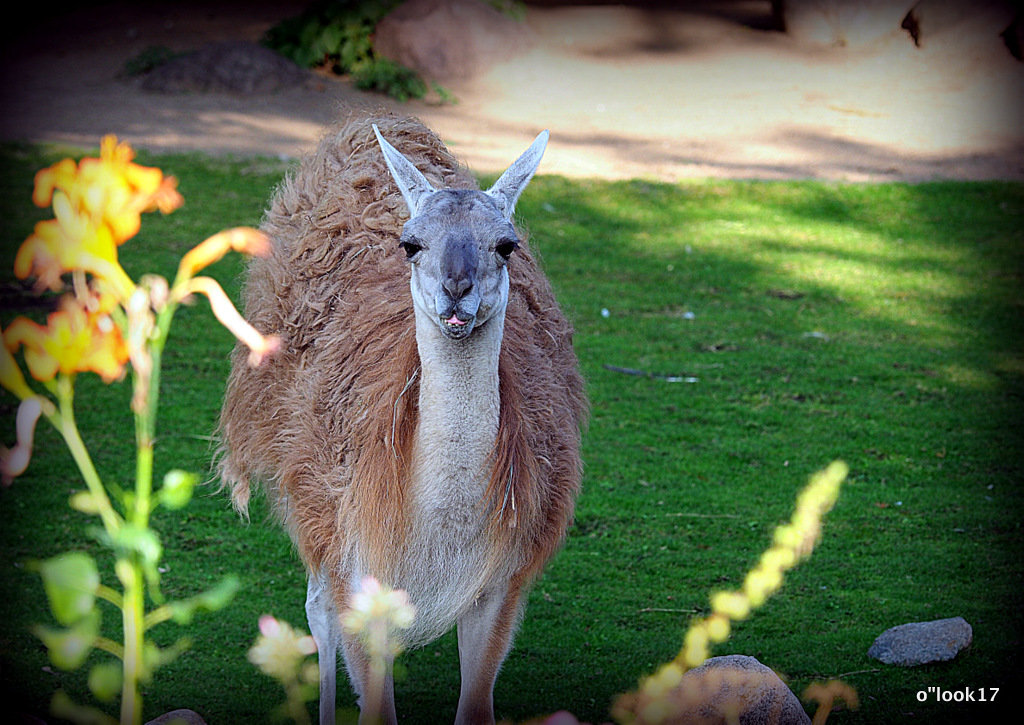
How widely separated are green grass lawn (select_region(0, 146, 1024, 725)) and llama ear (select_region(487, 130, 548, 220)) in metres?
1.86

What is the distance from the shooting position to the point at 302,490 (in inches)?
146

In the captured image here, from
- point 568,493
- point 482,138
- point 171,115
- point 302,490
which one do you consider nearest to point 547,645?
point 568,493

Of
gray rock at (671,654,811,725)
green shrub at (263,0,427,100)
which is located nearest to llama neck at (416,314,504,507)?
gray rock at (671,654,811,725)

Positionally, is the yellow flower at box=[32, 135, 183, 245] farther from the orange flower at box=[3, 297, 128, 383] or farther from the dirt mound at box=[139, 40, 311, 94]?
the dirt mound at box=[139, 40, 311, 94]

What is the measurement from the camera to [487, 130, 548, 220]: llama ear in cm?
319

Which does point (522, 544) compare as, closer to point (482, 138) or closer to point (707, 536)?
point (707, 536)

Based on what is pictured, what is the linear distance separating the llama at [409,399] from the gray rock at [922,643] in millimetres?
1538

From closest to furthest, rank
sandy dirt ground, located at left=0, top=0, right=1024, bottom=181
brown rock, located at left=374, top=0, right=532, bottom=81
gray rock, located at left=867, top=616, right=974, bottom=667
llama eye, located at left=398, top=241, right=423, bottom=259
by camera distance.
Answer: llama eye, located at left=398, top=241, right=423, bottom=259 < gray rock, located at left=867, top=616, right=974, bottom=667 < sandy dirt ground, located at left=0, top=0, right=1024, bottom=181 < brown rock, located at left=374, top=0, right=532, bottom=81

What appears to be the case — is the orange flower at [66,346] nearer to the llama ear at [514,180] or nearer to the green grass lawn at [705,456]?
the green grass lawn at [705,456]

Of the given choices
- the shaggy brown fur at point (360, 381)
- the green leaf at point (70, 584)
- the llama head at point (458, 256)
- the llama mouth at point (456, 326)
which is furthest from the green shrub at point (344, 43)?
the green leaf at point (70, 584)

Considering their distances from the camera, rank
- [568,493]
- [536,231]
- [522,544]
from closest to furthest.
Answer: [522,544], [568,493], [536,231]

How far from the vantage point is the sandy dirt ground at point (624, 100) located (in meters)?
12.0

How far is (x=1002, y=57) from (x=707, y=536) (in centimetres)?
1224

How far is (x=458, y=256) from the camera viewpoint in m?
2.80
